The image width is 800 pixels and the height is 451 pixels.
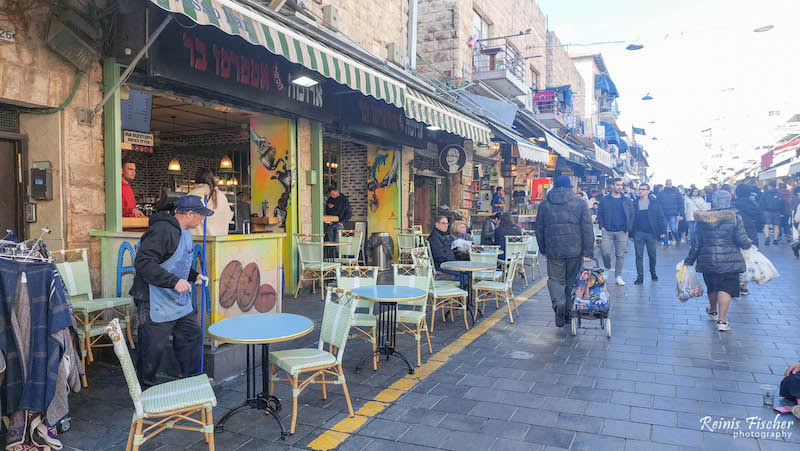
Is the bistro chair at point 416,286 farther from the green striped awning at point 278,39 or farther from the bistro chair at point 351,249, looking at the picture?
the bistro chair at point 351,249

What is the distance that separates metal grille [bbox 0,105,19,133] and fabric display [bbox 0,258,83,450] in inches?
103

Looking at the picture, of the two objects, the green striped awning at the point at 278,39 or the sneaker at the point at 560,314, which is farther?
the sneaker at the point at 560,314

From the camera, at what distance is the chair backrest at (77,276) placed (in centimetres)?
465

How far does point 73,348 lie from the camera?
3316mm

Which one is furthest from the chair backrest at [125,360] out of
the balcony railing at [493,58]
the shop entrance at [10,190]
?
the balcony railing at [493,58]

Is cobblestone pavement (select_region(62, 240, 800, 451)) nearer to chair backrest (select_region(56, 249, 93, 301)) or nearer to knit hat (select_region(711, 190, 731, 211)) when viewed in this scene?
chair backrest (select_region(56, 249, 93, 301))

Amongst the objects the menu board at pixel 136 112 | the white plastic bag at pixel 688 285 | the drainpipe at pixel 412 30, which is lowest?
the white plastic bag at pixel 688 285

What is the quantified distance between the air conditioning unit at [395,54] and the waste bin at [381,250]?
381 cm

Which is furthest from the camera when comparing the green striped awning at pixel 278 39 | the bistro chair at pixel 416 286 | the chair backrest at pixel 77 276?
the bistro chair at pixel 416 286

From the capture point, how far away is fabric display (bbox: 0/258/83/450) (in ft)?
9.59

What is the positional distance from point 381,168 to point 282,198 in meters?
3.82

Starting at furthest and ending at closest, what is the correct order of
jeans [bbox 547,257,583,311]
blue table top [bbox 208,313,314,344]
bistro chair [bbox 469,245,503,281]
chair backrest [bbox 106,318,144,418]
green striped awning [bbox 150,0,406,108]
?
bistro chair [bbox 469,245,503,281] < jeans [bbox 547,257,583,311] < green striped awning [bbox 150,0,406,108] < blue table top [bbox 208,313,314,344] < chair backrest [bbox 106,318,144,418]

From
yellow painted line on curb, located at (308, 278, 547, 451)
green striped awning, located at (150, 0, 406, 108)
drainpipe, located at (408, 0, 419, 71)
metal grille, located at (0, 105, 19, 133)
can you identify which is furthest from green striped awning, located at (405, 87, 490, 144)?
metal grille, located at (0, 105, 19, 133)

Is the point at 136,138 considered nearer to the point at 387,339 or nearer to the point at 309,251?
the point at 309,251
